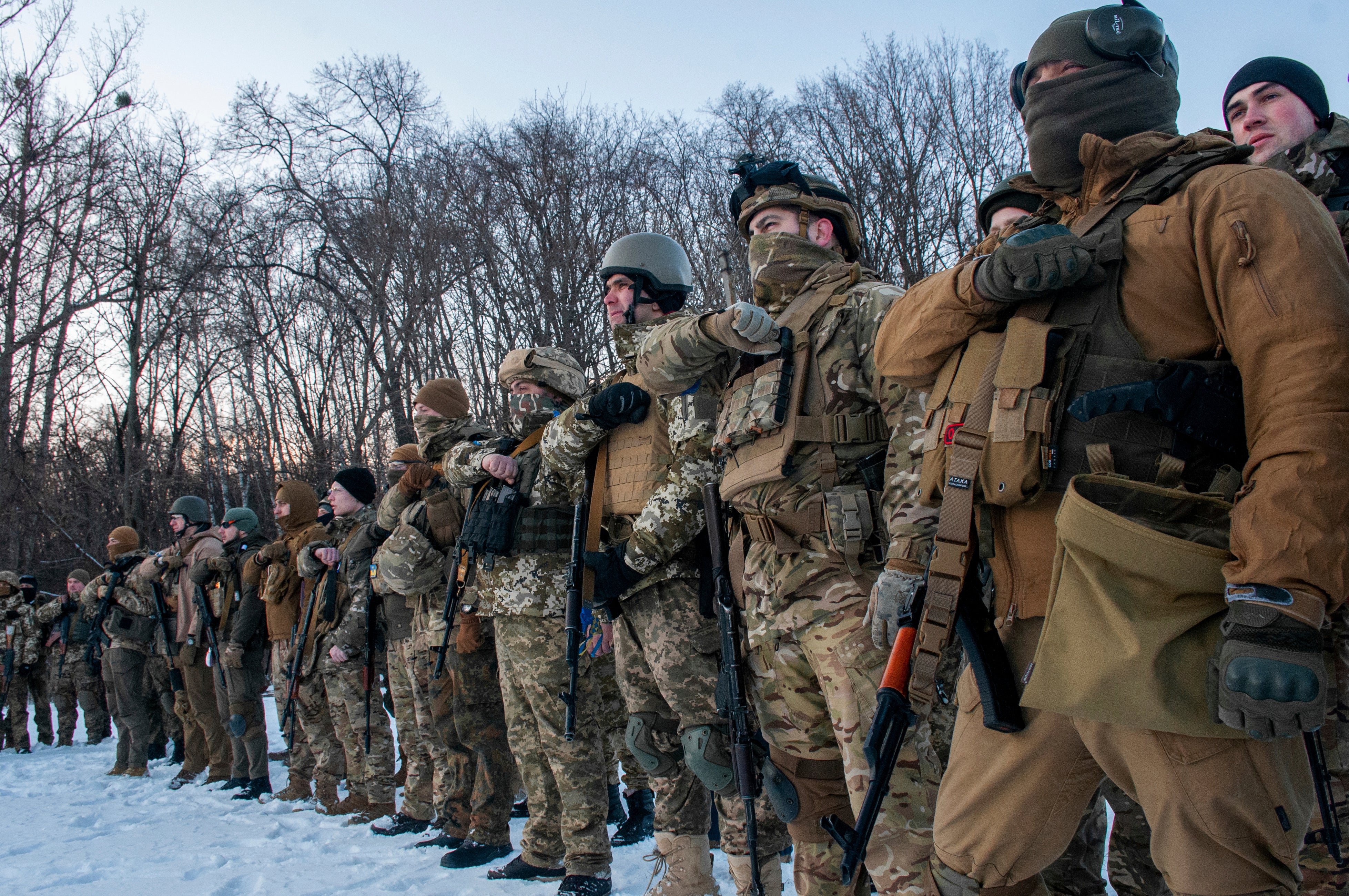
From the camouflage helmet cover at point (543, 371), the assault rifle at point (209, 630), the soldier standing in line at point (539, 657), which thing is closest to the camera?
the soldier standing in line at point (539, 657)

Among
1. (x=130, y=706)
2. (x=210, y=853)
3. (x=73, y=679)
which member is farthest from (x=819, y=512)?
(x=73, y=679)

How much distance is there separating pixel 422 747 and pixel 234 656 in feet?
8.64

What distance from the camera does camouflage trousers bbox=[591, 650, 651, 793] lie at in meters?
4.78

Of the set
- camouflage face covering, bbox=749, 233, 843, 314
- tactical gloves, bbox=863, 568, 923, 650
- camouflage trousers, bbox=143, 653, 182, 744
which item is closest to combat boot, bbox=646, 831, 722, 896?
tactical gloves, bbox=863, 568, 923, 650

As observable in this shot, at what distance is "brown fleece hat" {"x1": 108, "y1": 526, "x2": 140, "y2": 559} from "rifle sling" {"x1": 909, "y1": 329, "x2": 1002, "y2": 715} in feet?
36.3

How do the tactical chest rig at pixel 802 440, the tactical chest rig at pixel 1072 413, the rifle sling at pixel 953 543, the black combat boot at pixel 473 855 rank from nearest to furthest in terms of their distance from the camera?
the tactical chest rig at pixel 1072 413, the rifle sling at pixel 953 543, the tactical chest rig at pixel 802 440, the black combat boot at pixel 473 855

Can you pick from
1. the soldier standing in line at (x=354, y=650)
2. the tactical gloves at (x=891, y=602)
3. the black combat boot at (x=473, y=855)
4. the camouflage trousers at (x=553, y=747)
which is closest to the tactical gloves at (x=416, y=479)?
the soldier standing in line at (x=354, y=650)

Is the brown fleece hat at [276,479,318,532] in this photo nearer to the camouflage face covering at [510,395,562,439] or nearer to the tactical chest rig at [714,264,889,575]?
the camouflage face covering at [510,395,562,439]

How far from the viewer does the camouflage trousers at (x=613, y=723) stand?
188 inches

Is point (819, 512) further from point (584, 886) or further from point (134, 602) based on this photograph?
point (134, 602)

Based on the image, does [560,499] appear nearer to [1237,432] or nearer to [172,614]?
[1237,432]

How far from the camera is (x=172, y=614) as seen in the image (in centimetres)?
916

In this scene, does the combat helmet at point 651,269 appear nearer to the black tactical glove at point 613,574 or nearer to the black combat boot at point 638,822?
the black tactical glove at point 613,574

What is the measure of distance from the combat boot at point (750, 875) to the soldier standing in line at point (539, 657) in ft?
2.95
